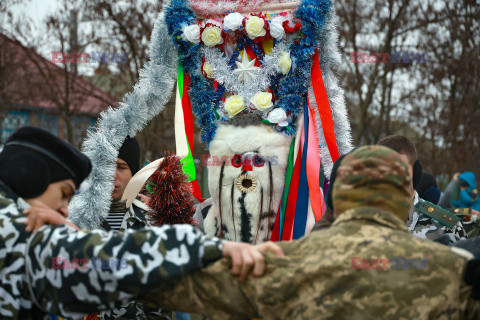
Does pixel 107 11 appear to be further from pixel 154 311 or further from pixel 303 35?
pixel 154 311

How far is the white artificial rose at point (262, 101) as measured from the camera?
126 inches

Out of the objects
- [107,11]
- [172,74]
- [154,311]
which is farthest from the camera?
[107,11]

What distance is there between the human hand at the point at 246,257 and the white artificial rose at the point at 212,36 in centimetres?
190

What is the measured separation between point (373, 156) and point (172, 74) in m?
2.11

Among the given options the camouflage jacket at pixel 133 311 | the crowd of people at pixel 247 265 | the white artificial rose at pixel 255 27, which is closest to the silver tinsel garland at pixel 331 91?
the white artificial rose at pixel 255 27

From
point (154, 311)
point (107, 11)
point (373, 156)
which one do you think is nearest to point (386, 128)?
point (107, 11)

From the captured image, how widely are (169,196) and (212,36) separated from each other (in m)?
1.10

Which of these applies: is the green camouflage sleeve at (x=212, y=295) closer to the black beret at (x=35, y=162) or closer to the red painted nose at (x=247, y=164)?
the black beret at (x=35, y=162)

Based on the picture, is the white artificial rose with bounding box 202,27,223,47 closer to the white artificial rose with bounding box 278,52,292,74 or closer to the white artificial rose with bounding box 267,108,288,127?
the white artificial rose with bounding box 278,52,292,74

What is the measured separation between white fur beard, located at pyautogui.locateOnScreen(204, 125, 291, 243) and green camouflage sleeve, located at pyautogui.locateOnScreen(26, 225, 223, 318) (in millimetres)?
1521

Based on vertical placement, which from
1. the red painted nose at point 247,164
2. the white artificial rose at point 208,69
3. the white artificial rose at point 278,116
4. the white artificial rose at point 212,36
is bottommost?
the red painted nose at point 247,164

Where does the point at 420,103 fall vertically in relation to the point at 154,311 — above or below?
above

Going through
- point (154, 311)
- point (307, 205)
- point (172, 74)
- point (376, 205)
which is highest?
point (172, 74)

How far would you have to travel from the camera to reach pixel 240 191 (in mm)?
3211
